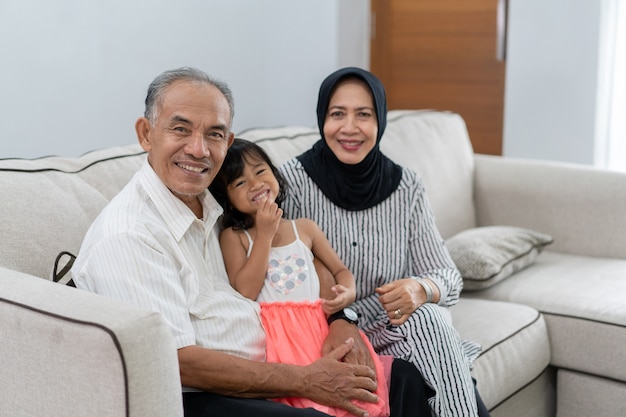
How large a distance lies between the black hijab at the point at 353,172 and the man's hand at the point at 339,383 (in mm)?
602

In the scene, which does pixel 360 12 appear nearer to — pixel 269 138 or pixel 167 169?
pixel 269 138

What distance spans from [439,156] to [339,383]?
1.66 metres

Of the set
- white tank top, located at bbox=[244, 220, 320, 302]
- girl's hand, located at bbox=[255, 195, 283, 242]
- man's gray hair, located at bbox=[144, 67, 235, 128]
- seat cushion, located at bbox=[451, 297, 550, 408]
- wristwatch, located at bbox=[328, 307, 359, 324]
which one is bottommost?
seat cushion, located at bbox=[451, 297, 550, 408]

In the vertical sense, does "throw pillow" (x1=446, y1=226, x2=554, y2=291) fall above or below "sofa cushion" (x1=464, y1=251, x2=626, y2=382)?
above

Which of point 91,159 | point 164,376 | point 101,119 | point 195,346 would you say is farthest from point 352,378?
point 101,119

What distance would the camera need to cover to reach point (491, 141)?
5246 mm

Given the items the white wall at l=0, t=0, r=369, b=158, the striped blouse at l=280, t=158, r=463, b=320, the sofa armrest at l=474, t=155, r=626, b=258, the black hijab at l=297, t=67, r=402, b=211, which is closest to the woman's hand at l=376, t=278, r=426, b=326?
the striped blouse at l=280, t=158, r=463, b=320

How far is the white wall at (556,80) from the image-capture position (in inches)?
170

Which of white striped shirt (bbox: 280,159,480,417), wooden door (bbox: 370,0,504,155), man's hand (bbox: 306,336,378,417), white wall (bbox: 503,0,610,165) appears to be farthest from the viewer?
wooden door (bbox: 370,0,504,155)

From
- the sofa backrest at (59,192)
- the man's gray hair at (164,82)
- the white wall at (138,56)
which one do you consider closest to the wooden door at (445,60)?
the white wall at (138,56)

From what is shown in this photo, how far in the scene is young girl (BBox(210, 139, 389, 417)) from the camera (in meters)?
1.89

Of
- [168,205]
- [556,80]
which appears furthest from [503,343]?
[556,80]

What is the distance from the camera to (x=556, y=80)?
14.6ft

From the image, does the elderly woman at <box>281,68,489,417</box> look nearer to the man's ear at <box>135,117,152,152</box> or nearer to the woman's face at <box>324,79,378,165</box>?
the woman's face at <box>324,79,378,165</box>
